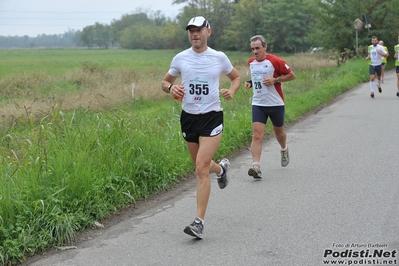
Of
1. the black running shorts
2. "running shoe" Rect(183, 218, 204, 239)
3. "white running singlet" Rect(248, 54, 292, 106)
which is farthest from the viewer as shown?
the black running shorts

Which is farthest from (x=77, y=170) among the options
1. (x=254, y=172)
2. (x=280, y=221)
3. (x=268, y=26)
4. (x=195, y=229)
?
(x=268, y=26)

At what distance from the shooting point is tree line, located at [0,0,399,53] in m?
39.2

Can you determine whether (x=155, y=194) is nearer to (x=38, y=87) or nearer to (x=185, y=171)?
(x=185, y=171)

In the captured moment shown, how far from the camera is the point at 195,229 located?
5816 millimetres

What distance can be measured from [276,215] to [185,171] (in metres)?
2.46

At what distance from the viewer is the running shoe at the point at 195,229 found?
5793 millimetres

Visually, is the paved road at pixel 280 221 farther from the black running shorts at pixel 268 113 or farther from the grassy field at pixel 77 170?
the black running shorts at pixel 268 113

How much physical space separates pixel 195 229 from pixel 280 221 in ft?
3.58

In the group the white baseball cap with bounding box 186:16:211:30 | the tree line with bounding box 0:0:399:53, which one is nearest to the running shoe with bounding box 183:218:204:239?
the white baseball cap with bounding box 186:16:211:30

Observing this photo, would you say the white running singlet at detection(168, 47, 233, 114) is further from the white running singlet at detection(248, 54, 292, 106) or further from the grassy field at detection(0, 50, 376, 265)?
the white running singlet at detection(248, 54, 292, 106)

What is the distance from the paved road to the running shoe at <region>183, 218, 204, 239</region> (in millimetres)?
97

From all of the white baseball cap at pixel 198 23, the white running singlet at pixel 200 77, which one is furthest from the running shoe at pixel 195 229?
the white baseball cap at pixel 198 23

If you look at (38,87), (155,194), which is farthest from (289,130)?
(38,87)

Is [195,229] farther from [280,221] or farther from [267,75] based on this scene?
[267,75]
